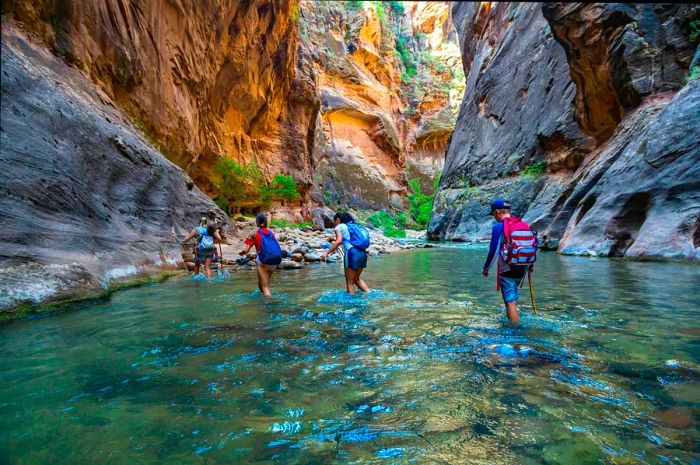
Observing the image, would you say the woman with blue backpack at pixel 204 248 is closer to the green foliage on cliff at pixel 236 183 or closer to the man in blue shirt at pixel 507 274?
the man in blue shirt at pixel 507 274

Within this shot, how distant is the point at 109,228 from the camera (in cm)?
728

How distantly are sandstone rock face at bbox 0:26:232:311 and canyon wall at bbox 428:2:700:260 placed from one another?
1187 centimetres

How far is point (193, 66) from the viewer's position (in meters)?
15.9

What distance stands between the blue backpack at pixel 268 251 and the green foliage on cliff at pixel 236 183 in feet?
48.8

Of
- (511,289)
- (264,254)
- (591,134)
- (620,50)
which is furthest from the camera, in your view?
(591,134)

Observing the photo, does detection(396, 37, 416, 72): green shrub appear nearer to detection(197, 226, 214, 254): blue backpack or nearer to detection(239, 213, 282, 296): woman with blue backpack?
detection(197, 226, 214, 254): blue backpack

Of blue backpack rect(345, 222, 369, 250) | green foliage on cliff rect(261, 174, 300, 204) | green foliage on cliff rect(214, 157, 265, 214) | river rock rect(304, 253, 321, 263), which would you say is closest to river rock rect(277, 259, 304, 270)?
river rock rect(304, 253, 321, 263)

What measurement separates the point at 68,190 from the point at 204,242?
3170 mm

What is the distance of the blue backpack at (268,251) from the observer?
6668 mm

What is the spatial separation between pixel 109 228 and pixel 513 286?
7127 millimetres

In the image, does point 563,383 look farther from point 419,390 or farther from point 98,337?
point 98,337

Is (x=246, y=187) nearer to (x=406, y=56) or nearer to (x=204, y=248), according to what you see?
(x=204, y=248)

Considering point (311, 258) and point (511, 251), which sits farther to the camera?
point (311, 258)

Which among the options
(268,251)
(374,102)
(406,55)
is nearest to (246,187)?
(268,251)
